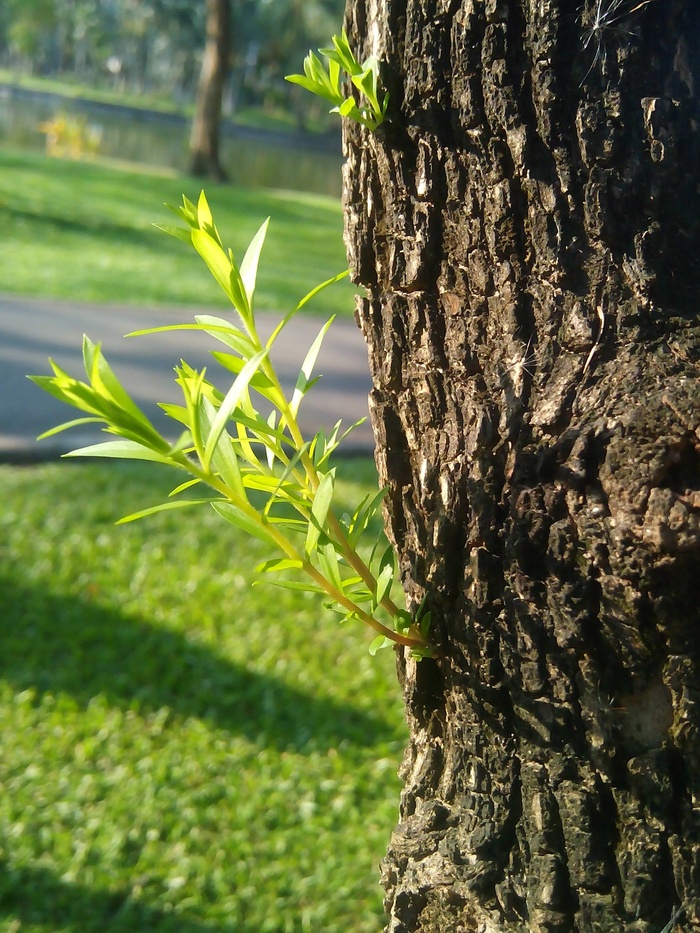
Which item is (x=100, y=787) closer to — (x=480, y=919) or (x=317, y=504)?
(x=480, y=919)

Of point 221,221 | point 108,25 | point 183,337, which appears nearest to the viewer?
point 183,337

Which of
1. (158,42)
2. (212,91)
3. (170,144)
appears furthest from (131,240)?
(158,42)

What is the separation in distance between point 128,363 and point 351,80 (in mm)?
7091

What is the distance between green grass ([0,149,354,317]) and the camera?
1138cm

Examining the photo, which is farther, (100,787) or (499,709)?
(100,787)

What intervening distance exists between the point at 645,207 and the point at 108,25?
277 ft

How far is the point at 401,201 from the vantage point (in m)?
1.26

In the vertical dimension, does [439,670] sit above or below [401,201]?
below

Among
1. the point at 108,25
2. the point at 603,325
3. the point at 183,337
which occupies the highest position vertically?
the point at 108,25

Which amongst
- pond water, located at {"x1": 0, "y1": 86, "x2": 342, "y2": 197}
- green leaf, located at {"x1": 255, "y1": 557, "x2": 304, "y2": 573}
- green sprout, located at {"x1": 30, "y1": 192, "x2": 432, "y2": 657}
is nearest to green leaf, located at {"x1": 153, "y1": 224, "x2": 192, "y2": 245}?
green sprout, located at {"x1": 30, "y1": 192, "x2": 432, "y2": 657}

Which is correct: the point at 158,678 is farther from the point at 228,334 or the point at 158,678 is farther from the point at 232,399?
the point at 232,399

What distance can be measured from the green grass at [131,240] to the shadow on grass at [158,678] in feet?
15.4

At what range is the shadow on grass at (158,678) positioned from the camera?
12.4 ft

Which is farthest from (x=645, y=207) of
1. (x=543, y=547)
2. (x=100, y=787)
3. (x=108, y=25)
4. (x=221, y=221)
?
(x=108, y=25)
